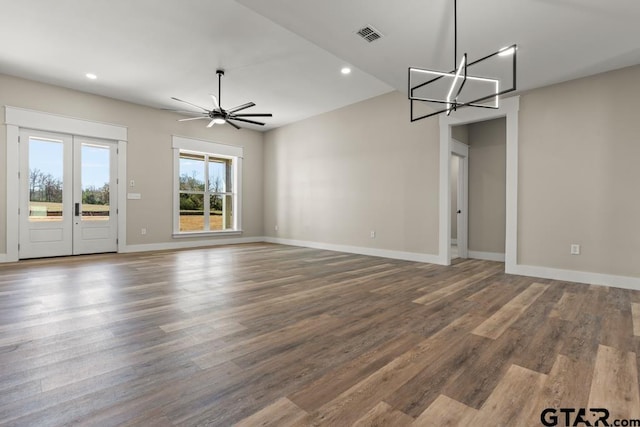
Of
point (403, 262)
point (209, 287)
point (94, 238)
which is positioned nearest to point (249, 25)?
point (209, 287)

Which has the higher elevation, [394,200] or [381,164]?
[381,164]

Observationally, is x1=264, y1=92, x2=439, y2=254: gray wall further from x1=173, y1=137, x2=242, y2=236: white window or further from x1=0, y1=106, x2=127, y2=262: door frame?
x1=0, y1=106, x2=127, y2=262: door frame

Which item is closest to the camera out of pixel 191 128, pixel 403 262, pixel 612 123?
pixel 612 123

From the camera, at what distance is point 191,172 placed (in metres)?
7.83

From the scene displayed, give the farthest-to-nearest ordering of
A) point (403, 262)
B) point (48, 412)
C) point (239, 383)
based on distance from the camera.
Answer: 1. point (403, 262)
2. point (239, 383)
3. point (48, 412)

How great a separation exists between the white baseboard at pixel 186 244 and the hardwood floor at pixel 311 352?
2.86 metres

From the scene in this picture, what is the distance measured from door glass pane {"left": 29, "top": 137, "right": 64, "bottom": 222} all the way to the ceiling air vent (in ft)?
19.8

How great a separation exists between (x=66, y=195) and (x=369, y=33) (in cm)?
623

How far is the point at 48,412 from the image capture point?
1.40m

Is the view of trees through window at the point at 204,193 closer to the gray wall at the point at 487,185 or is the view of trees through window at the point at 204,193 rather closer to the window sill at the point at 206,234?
the window sill at the point at 206,234

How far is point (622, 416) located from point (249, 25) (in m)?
4.54

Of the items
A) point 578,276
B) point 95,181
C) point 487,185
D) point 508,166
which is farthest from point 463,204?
point 95,181

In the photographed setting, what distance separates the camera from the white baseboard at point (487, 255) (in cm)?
581

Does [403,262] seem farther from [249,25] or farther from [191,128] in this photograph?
[191,128]
